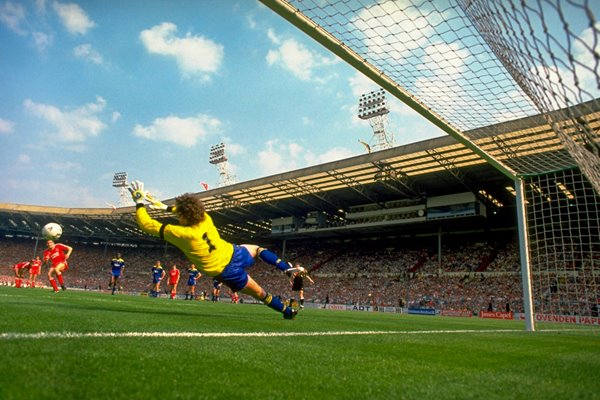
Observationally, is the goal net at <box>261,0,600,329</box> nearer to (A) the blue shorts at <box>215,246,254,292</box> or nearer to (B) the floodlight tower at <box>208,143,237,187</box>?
(A) the blue shorts at <box>215,246,254,292</box>

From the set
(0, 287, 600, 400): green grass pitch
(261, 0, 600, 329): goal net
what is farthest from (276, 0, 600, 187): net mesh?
(0, 287, 600, 400): green grass pitch

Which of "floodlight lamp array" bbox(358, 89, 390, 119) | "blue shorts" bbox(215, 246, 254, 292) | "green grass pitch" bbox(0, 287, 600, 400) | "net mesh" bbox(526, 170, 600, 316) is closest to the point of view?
"green grass pitch" bbox(0, 287, 600, 400)

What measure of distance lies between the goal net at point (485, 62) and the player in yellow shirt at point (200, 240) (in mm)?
2745

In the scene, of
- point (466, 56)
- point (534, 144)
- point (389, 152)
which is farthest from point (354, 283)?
point (466, 56)

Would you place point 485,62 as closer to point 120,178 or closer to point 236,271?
point 236,271

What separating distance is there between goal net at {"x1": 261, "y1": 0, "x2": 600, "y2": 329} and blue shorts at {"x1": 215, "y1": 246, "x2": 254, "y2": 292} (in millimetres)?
3152

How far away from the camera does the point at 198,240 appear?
520cm

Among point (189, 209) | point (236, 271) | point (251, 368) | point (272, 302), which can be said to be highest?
point (189, 209)

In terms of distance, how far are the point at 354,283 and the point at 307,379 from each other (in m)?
33.6

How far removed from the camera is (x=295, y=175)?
98.8ft

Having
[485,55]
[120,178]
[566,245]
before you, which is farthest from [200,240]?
[120,178]

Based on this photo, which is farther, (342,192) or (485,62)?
(342,192)

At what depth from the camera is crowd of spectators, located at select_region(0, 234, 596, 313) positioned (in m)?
27.6

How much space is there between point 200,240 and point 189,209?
421mm
